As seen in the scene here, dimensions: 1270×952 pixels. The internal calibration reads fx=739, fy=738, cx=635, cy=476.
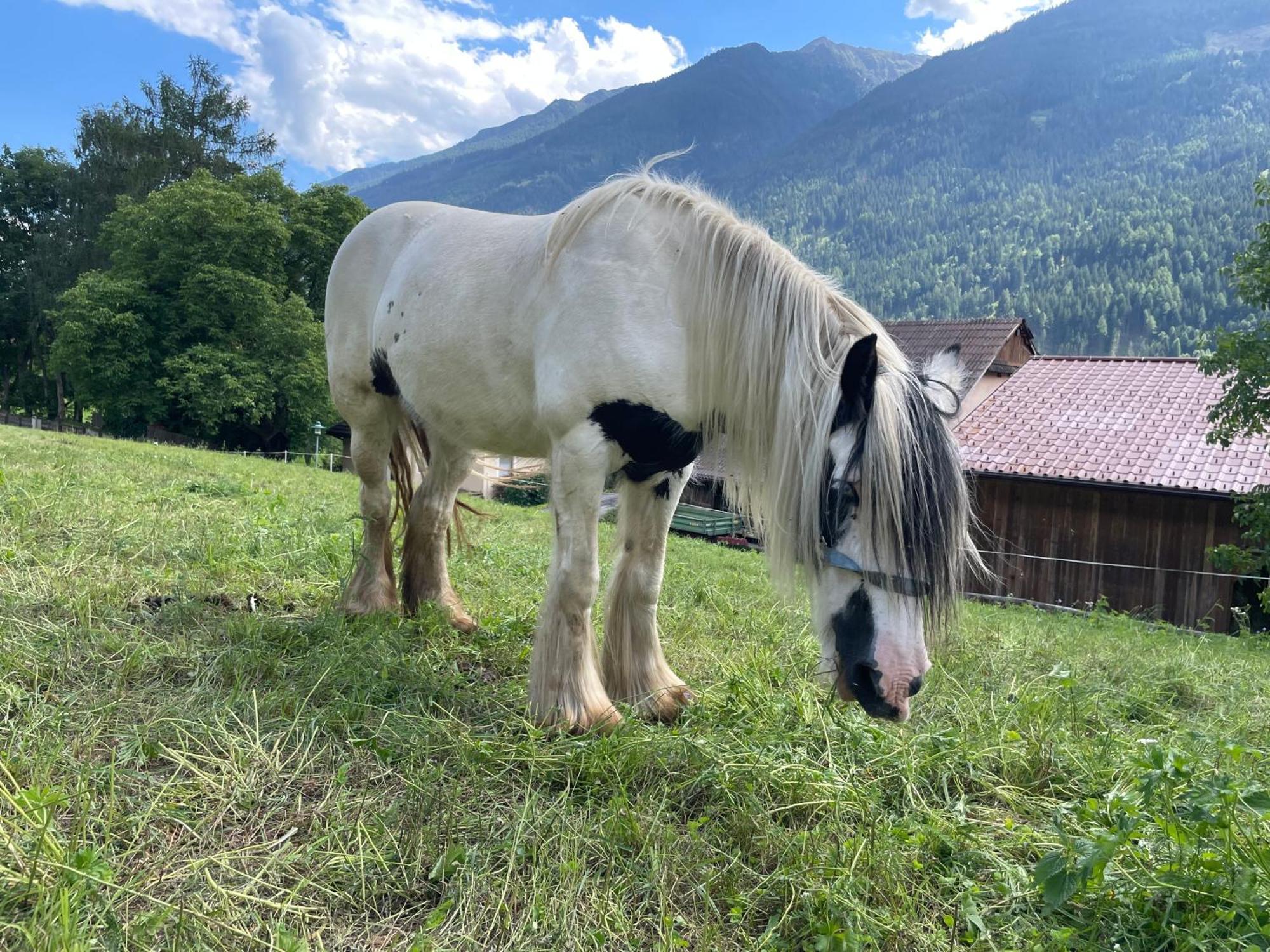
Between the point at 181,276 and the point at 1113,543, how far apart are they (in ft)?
108

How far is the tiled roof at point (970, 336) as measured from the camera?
1075 inches

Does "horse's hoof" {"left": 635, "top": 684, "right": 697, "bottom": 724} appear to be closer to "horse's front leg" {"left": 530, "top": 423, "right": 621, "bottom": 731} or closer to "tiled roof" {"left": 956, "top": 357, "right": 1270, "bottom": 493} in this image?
"horse's front leg" {"left": 530, "top": 423, "right": 621, "bottom": 731}

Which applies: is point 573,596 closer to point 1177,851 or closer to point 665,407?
point 665,407

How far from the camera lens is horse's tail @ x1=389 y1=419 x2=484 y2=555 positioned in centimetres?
443

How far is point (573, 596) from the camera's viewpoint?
9.08 ft

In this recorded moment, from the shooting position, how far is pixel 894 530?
2.24 meters

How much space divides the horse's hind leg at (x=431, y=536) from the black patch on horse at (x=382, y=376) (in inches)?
14.3

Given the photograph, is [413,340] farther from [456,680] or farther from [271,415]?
[271,415]

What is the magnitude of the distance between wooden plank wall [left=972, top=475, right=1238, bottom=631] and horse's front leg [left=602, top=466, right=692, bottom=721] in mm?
14433

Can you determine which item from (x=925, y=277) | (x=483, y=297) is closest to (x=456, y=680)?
(x=483, y=297)

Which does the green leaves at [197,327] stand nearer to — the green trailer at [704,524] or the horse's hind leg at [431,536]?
the green trailer at [704,524]

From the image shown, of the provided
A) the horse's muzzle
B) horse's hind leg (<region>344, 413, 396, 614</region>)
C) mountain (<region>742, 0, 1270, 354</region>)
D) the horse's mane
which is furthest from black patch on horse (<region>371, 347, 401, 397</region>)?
mountain (<region>742, 0, 1270, 354</region>)

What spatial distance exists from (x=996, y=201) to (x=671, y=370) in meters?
194

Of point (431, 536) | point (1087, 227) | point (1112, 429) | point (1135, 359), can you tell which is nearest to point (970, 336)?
point (1135, 359)
